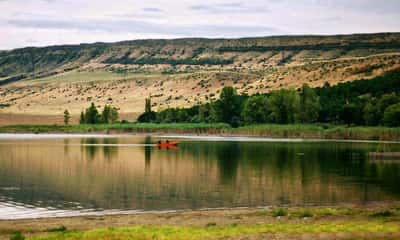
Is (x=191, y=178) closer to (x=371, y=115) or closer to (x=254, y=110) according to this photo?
(x=371, y=115)

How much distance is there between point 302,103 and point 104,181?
285 ft

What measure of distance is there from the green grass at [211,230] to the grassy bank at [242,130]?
77.3 m

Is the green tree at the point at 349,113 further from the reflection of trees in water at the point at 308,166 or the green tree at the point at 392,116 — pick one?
the reflection of trees in water at the point at 308,166

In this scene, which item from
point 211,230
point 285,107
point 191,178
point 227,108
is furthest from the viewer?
point 227,108

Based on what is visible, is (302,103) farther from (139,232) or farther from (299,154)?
(139,232)

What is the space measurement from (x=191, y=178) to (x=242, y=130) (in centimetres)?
8529

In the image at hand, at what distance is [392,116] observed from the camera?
367 ft

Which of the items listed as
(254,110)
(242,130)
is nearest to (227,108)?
(254,110)

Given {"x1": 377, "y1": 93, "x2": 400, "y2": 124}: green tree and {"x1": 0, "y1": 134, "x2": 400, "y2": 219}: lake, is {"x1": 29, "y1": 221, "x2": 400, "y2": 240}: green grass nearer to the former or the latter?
{"x1": 0, "y1": 134, "x2": 400, "y2": 219}: lake

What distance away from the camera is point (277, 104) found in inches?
5359

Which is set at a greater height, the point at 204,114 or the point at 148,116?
the point at 204,114

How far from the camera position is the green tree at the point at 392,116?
111281 mm

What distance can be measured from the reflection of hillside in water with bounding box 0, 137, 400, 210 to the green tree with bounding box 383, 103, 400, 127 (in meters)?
32.2

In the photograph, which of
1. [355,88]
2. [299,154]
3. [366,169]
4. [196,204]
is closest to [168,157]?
[299,154]
